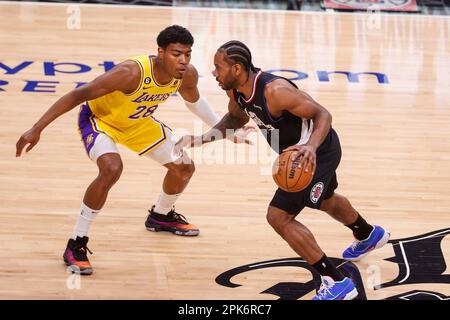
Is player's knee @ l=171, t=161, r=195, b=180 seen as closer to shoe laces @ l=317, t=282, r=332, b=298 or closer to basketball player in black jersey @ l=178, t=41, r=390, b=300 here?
basketball player in black jersey @ l=178, t=41, r=390, b=300

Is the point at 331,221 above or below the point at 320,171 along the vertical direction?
below

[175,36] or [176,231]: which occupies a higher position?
[175,36]

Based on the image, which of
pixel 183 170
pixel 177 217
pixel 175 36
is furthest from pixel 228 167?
pixel 175 36

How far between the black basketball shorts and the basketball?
0.57 ft

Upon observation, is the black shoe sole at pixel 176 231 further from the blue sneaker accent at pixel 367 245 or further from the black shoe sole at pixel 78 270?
the blue sneaker accent at pixel 367 245

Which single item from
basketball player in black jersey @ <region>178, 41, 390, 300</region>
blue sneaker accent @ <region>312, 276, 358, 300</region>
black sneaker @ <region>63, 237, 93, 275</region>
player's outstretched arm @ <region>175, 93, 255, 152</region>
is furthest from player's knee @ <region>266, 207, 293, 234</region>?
black sneaker @ <region>63, 237, 93, 275</region>

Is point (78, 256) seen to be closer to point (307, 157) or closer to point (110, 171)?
point (110, 171)

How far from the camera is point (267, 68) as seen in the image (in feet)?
36.0

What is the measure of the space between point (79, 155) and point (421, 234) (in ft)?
10.8

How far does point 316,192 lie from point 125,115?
153 cm

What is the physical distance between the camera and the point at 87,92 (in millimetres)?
5949

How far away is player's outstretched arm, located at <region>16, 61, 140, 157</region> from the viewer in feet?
18.9
